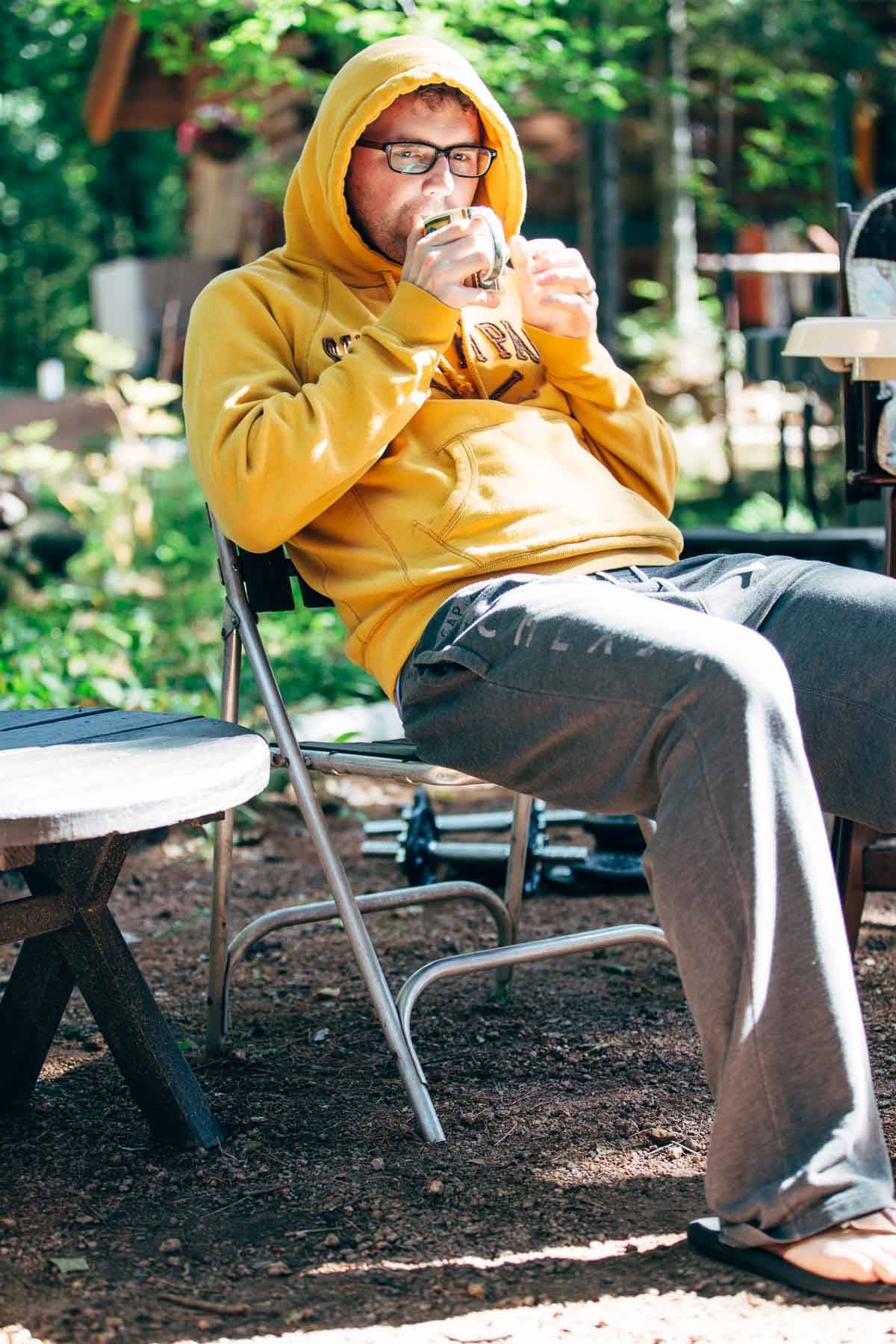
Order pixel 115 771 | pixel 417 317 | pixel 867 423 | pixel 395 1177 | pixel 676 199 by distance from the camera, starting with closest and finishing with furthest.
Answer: pixel 115 771 < pixel 395 1177 < pixel 417 317 < pixel 867 423 < pixel 676 199

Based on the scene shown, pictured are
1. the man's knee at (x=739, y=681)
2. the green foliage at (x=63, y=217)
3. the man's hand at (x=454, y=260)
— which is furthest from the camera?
the green foliage at (x=63, y=217)

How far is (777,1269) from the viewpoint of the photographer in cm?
185

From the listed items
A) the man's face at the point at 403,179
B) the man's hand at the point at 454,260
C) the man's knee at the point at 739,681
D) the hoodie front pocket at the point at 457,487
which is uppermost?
the man's face at the point at 403,179

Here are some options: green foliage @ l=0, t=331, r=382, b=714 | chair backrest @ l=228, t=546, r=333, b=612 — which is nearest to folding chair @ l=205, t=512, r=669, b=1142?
chair backrest @ l=228, t=546, r=333, b=612

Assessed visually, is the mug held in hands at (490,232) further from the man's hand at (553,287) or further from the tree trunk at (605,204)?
the tree trunk at (605,204)

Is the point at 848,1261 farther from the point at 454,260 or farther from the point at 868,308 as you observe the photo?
the point at 868,308

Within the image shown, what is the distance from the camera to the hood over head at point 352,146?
250 centimetres

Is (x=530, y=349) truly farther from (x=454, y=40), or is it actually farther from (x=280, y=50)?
(x=280, y=50)

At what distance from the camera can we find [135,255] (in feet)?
78.3

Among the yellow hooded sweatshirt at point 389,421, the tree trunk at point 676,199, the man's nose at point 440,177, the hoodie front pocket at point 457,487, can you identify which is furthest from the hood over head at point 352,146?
the tree trunk at point 676,199

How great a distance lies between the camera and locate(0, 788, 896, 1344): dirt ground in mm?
1862

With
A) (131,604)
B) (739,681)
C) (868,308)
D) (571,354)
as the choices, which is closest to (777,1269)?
(739,681)

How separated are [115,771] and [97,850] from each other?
0.25 m

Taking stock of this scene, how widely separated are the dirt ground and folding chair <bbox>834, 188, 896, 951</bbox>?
10.6 inches
